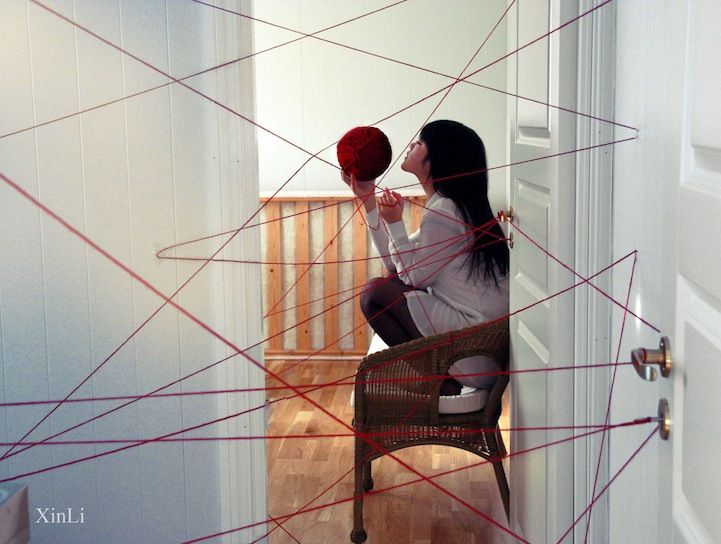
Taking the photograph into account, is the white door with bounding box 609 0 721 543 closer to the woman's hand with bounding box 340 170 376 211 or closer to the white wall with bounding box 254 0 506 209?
the woman's hand with bounding box 340 170 376 211

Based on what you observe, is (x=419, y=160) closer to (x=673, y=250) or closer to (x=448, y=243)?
(x=448, y=243)

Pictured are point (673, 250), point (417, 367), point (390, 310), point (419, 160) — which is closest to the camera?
point (673, 250)

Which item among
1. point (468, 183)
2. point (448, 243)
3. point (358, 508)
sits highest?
point (468, 183)

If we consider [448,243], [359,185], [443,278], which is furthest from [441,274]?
[359,185]

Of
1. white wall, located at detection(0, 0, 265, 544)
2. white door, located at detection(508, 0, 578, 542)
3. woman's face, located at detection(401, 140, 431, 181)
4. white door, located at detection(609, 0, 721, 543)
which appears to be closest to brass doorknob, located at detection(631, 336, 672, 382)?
white door, located at detection(609, 0, 721, 543)

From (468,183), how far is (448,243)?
0.65 feet

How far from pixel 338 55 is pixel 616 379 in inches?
124

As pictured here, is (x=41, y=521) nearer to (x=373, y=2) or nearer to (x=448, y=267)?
(x=448, y=267)

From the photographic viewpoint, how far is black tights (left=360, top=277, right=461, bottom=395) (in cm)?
298

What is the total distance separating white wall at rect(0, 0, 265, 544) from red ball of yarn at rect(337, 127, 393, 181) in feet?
1.44

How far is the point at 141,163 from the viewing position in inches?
88.6

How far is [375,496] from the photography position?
10.0ft

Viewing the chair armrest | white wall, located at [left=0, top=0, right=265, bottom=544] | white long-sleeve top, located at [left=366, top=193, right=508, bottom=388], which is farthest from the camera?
white long-sleeve top, located at [left=366, top=193, right=508, bottom=388]

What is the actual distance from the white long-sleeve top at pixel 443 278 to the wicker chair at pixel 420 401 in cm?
8
